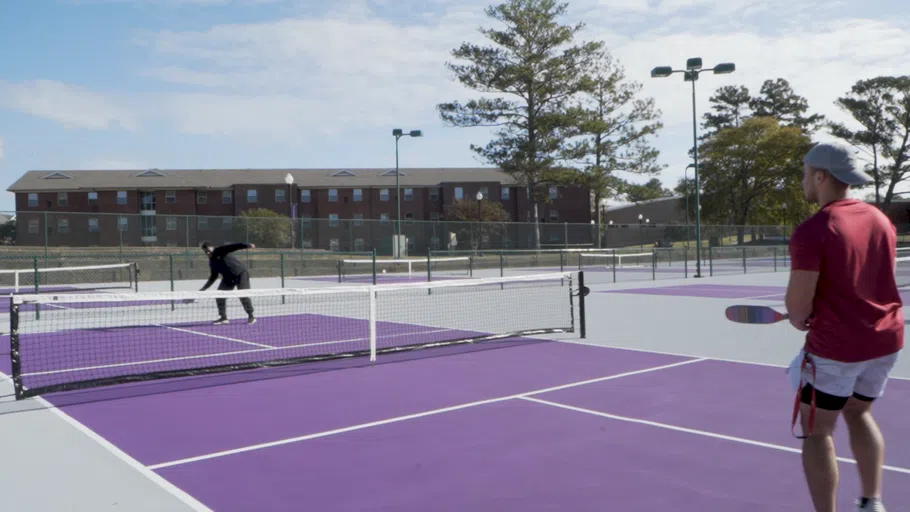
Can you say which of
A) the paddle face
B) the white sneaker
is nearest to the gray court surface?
the white sneaker

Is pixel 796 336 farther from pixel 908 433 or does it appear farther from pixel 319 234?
pixel 319 234

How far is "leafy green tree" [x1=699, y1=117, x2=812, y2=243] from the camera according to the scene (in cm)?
6338

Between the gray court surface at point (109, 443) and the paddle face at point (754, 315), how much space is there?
1388 mm

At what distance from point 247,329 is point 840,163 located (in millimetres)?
11254

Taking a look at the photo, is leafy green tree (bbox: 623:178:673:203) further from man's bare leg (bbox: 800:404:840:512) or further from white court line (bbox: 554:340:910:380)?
man's bare leg (bbox: 800:404:840:512)

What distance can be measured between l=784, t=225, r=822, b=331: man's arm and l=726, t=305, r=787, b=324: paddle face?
362 millimetres

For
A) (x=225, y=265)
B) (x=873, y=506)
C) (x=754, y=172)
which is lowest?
(x=873, y=506)

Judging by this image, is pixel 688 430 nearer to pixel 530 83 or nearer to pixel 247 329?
pixel 247 329

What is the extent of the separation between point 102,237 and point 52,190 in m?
36.5

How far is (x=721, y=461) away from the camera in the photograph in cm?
491

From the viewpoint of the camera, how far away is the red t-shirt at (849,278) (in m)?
3.15

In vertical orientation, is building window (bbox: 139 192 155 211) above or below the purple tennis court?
above

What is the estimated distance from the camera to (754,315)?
375cm

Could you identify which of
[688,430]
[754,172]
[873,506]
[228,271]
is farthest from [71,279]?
[754,172]
